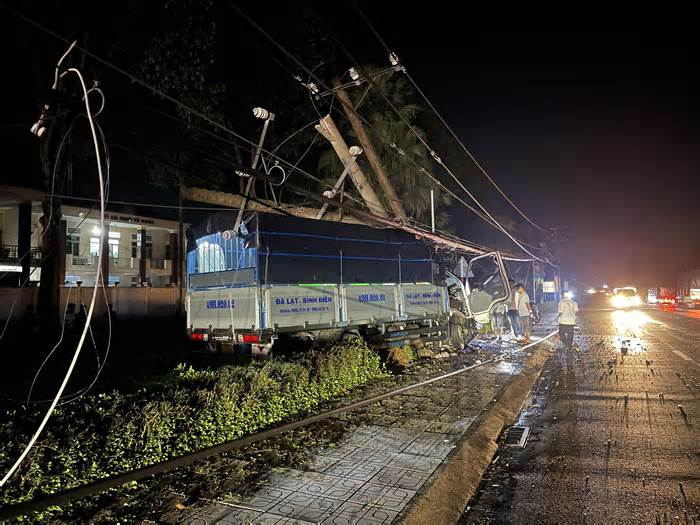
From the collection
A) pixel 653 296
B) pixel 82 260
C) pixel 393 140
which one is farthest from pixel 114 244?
pixel 653 296

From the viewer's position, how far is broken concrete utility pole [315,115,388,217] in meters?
11.3

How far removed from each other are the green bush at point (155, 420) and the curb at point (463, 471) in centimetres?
238

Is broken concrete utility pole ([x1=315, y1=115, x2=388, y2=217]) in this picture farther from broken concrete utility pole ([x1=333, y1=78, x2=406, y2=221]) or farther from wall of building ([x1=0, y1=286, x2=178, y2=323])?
wall of building ([x1=0, y1=286, x2=178, y2=323])

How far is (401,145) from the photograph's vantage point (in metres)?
15.2

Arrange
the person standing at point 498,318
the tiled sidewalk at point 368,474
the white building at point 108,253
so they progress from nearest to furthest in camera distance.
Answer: the tiled sidewalk at point 368,474
the person standing at point 498,318
the white building at point 108,253

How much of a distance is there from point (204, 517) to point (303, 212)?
1004 centimetres

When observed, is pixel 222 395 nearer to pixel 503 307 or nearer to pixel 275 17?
pixel 275 17

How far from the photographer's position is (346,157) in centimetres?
1156

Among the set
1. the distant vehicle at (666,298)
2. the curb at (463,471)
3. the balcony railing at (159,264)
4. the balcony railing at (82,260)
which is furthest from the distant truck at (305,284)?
the distant vehicle at (666,298)

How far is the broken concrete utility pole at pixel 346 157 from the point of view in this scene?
11.3 m

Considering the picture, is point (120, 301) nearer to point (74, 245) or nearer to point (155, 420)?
point (74, 245)

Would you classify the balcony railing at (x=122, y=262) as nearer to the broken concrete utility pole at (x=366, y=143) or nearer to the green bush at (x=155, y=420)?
the broken concrete utility pole at (x=366, y=143)

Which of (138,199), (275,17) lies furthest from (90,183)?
(275,17)

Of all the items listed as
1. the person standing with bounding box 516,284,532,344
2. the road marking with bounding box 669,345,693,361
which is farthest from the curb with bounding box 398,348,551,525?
the person standing with bounding box 516,284,532,344
